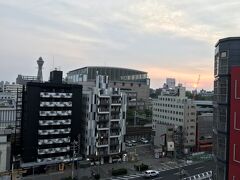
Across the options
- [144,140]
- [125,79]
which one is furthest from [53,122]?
[125,79]

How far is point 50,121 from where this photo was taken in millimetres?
64625

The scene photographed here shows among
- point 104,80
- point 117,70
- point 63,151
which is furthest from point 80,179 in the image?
point 117,70

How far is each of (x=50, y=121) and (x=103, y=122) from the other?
41.8 ft

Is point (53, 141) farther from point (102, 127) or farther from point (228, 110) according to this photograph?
point (228, 110)

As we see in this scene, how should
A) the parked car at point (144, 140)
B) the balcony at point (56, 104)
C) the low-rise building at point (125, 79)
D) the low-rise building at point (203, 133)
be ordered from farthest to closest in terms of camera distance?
the low-rise building at point (125, 79), the parked car at point (144, 140), the low-rise building at point (203, 133), the balcony at point (56, 104)

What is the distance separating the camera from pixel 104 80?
74125mm

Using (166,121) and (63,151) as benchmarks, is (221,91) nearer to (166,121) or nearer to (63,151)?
(63,151)

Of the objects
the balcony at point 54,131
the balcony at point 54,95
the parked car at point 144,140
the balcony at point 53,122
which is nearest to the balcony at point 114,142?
the balcony at point 54,131

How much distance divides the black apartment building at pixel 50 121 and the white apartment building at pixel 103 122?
2.65 meters

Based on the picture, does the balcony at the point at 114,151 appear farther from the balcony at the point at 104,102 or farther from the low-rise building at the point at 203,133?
the low-rise building at the point at 203,133

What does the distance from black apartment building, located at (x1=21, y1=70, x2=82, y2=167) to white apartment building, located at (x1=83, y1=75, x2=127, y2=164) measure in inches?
104

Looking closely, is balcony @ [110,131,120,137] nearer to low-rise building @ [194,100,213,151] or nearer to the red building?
low-rise building @ [194,100,213,151]

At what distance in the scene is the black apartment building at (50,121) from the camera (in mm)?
62562

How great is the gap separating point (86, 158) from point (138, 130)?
33519mm
